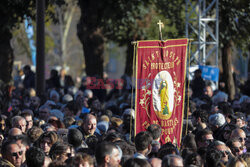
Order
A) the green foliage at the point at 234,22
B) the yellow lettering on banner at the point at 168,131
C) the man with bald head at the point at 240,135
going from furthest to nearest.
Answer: the green foliage at the point at 234,22 < the yellow lettering on banner at the point at 168,131 < the man with bald head at the point at 240,135

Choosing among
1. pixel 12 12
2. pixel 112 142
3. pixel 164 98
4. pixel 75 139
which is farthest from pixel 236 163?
pixel 12 12

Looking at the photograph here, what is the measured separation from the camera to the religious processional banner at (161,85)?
30.4ft

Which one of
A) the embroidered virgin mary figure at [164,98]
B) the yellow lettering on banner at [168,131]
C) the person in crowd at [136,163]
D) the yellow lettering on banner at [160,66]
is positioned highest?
the yellow lettering on banner at [160,66]

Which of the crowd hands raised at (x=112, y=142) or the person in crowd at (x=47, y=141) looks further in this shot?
the person in crowd at (x=47, y=141)

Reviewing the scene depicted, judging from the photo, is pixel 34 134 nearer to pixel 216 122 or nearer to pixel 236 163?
pixel 216 122

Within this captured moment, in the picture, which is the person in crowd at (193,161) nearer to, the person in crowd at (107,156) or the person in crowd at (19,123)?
the person in crowd at (107,156)

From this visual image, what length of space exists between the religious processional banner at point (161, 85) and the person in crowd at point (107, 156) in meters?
3.04

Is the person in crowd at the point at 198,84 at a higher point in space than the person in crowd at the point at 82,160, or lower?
higher

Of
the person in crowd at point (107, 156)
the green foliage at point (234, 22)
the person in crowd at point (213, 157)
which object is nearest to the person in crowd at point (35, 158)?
the person in crowd at point (107, 156)

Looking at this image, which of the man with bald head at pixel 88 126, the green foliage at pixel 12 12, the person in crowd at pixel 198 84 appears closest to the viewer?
the man with bald head at pixel 88 126

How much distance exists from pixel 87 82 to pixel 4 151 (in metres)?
10.8

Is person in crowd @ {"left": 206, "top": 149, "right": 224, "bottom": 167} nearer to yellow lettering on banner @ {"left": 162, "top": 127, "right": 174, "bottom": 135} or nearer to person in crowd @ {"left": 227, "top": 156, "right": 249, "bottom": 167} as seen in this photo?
person in crowd @ {"left": 227, "top": 156, "right": 249, "bottom": 167}

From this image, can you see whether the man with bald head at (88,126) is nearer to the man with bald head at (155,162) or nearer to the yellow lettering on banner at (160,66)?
the yellow lettering on banner at (160,66)

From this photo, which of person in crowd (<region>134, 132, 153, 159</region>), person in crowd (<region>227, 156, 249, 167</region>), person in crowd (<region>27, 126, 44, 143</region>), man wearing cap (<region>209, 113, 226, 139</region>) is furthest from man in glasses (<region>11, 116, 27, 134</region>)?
person in crowd (<region>227, 156, 249, 167</region>)
